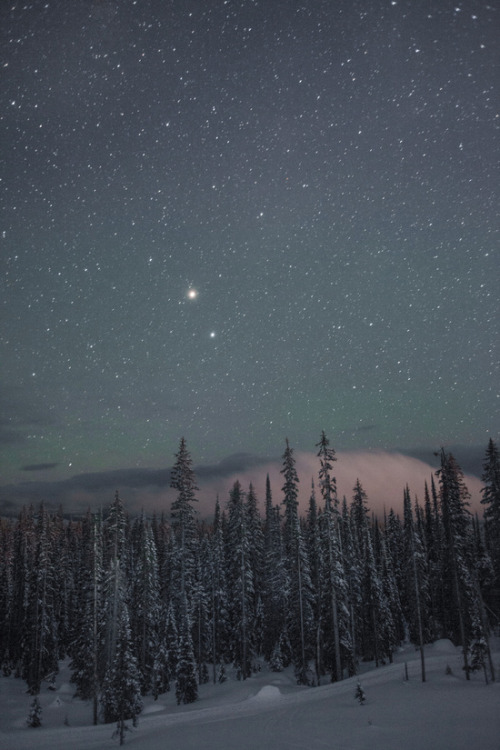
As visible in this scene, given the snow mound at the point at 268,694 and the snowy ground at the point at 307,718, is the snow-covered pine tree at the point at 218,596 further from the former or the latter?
the snow mound at the point at 268,694

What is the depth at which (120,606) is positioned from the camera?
37438mm

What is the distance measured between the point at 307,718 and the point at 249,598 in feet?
57.4

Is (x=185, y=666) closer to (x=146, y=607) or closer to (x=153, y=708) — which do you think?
(x=153, y=708)

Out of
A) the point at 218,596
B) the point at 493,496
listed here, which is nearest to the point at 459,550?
the point at 493,496

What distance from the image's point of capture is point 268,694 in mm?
32719

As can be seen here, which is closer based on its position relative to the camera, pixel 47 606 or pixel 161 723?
pixel 161 723

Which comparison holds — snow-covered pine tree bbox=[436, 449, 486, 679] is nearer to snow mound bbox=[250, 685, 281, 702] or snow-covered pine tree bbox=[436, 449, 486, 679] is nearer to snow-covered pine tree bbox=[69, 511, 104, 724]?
snow mound bbox=[250, 685, 281, 702]

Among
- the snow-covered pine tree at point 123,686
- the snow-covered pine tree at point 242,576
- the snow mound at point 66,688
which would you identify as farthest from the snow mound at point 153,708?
the snow mound at point 66,688

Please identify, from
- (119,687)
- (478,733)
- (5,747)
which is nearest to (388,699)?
(478,733)

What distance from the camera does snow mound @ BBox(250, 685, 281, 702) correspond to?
1267 inches

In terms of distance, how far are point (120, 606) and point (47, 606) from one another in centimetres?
1633

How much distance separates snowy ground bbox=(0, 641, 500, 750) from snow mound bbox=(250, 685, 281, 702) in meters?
0.07

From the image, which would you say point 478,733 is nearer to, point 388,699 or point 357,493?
point 388,699

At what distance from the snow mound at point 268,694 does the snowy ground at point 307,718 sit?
0.07m
